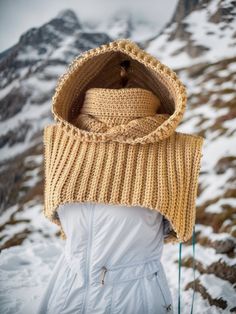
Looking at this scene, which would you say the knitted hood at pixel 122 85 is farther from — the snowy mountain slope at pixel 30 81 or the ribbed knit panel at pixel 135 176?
the snowy mountain slope at pixel 30 81

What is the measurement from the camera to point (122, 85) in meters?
1.61

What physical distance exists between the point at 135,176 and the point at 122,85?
18.7 inches

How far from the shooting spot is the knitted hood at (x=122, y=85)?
1.28 meters

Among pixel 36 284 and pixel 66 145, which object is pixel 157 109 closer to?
pixel 66 145

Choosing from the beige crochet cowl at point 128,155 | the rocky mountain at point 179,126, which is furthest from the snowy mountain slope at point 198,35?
the beige crochet cowl at point 128,155

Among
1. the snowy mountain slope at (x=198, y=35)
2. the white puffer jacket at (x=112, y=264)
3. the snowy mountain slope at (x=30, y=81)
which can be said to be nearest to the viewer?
the white puffer jacket at (x=112, y=264)

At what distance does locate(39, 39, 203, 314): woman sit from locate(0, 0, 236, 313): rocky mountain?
4.91ft

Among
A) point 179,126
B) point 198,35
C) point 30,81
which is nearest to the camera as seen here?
point 179,126

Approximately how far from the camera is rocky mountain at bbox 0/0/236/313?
3.11m

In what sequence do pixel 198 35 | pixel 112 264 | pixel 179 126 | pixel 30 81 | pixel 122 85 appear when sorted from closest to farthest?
pixel 112 264 < pixel 122 85 < pixel 179 126 < pixel 198 35 < pixel 30 81

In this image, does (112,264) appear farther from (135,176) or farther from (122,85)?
(122,85)

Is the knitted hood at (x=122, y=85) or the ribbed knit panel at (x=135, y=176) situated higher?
the knitted hood at (x=122, y=85)

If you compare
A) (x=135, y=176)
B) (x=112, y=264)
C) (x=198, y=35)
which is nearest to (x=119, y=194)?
(x=135, y=176)

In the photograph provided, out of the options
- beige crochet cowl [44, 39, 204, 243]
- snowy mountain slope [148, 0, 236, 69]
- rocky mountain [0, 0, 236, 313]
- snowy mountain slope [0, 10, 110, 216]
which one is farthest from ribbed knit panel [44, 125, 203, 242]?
snowy mountain slope [148, 0, 236, 69]
